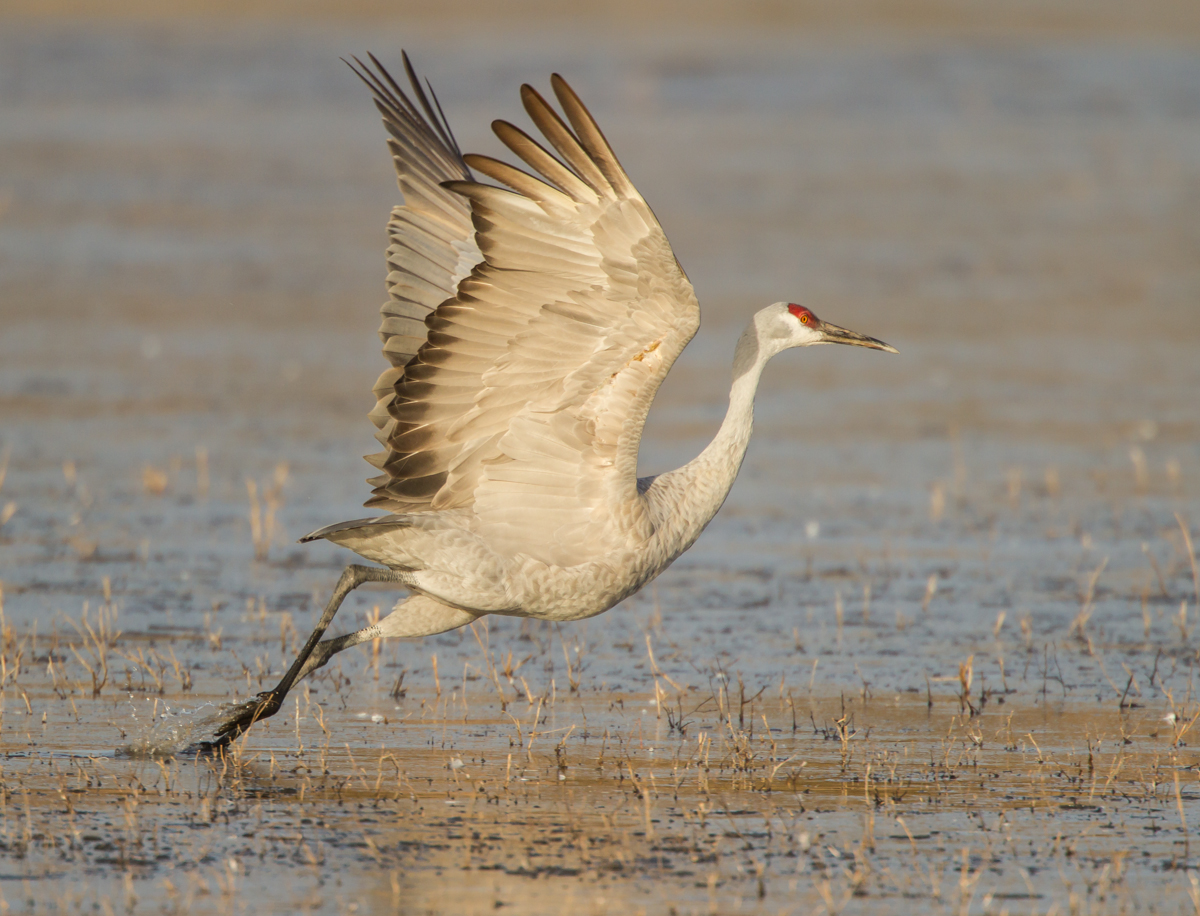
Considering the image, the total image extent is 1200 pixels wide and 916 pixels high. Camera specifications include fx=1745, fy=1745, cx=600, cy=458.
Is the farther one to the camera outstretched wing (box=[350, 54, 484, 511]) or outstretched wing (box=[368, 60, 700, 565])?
outstretched wing (box=[350, 54, 484, 511])

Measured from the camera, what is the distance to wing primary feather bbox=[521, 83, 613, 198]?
17.7 ft

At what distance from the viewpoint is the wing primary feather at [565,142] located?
5.39 m

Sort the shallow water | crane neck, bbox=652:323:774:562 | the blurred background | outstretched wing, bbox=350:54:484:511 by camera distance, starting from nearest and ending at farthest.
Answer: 1. the shallow water
2. crane neck, bbox=652:323:774:562
3. outstretched wing, bbox=350:54:484:511
4. the blurred background

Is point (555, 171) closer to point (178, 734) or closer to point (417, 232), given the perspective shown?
point (417, 232)

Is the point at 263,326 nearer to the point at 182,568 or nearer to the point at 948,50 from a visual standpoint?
the point at 182,568

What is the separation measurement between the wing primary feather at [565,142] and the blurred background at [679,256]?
10.6 ft

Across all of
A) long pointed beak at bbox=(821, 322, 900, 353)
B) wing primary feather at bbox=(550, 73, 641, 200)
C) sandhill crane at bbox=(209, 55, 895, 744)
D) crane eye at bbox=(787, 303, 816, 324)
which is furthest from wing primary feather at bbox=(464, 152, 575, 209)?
long pointed beak at bbox=(821, 322, 900, 353)

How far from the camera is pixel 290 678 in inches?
241

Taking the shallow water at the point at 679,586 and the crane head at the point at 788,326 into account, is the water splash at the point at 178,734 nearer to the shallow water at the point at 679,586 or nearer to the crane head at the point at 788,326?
the shallow water at the point at 679,586

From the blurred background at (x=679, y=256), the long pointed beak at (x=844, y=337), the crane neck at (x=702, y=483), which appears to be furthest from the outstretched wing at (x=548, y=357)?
the blurred background at (x=679, y=256)

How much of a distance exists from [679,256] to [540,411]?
10994 millimetres

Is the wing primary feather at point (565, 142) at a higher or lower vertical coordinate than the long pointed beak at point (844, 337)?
higher

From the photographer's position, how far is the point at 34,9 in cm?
3375

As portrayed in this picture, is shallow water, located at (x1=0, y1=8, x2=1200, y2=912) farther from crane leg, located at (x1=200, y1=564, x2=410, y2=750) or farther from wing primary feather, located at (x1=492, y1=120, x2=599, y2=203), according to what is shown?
wing primary feather, located at (x1=492, y1=120, x2=599, y2=203)
